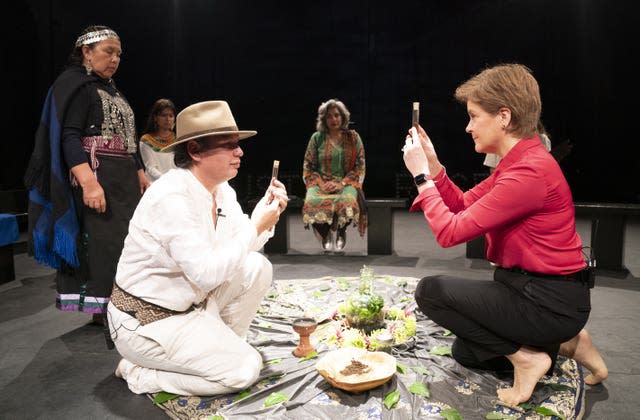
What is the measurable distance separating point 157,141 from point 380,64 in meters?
4.36

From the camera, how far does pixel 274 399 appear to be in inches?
76.0

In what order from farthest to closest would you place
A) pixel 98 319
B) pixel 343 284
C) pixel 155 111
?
pixel 155 111 < pixel 343 284 < pixel 98 319

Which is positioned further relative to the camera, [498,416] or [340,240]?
[340,240]

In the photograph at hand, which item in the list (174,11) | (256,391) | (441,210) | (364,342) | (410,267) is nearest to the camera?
(441,210)

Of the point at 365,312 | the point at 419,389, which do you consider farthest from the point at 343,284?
the point at 419,389

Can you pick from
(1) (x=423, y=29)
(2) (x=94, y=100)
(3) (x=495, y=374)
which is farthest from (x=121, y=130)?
(1) (x=423, y=29)

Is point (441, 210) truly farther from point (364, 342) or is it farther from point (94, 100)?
point (94, 100)

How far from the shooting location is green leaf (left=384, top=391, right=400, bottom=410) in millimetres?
1884

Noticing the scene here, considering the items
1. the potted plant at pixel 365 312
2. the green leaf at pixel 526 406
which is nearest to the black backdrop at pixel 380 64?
the potted plant at pixel 365 312

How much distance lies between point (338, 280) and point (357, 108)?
4725mm

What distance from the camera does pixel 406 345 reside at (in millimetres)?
2445

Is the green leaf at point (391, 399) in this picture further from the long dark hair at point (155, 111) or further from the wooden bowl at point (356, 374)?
the long dark hair at point (155, 111)

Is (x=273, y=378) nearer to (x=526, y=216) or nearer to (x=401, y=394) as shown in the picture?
(x=401, y=394)

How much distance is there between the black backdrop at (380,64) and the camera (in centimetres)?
688
